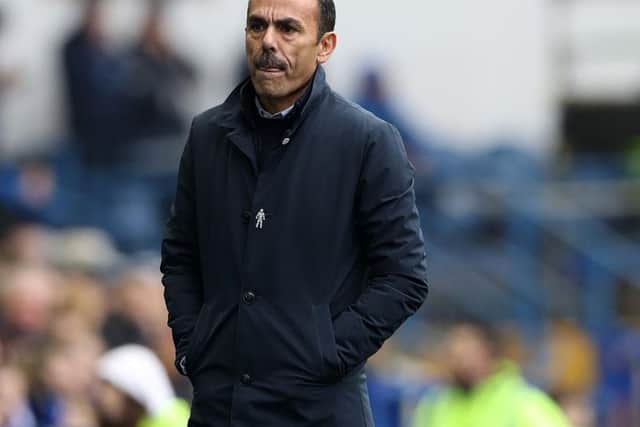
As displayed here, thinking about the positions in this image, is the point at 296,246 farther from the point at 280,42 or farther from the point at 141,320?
the point at 141,320

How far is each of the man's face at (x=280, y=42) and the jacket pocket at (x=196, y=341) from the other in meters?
0.53

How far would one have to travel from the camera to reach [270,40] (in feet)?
13.8

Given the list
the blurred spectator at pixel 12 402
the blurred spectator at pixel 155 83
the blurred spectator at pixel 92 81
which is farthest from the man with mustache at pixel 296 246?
the blurred spectator at pixel 155 83

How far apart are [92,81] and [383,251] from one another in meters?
9.55

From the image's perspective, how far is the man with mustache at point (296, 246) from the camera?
420cm

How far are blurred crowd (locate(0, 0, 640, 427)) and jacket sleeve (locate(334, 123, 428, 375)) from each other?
2.88 metres

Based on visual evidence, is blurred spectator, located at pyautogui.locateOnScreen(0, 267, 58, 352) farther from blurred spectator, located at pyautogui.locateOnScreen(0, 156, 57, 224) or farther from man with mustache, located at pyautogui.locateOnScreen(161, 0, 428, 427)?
man with mustache, located at pyautogui.locateOnScreen(161, 0, 428, 427)

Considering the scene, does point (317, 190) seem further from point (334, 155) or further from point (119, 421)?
point (119, 421)

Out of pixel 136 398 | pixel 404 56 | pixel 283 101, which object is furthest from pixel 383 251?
pixel 404 56

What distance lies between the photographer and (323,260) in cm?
422

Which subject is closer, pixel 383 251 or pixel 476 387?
pixel 383 251

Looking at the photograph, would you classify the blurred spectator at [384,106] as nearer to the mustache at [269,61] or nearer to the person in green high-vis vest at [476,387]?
the person in green high-vis vest at [476,387]

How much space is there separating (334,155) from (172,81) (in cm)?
1002

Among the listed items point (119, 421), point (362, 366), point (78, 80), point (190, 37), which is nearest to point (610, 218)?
point (190, 37)
